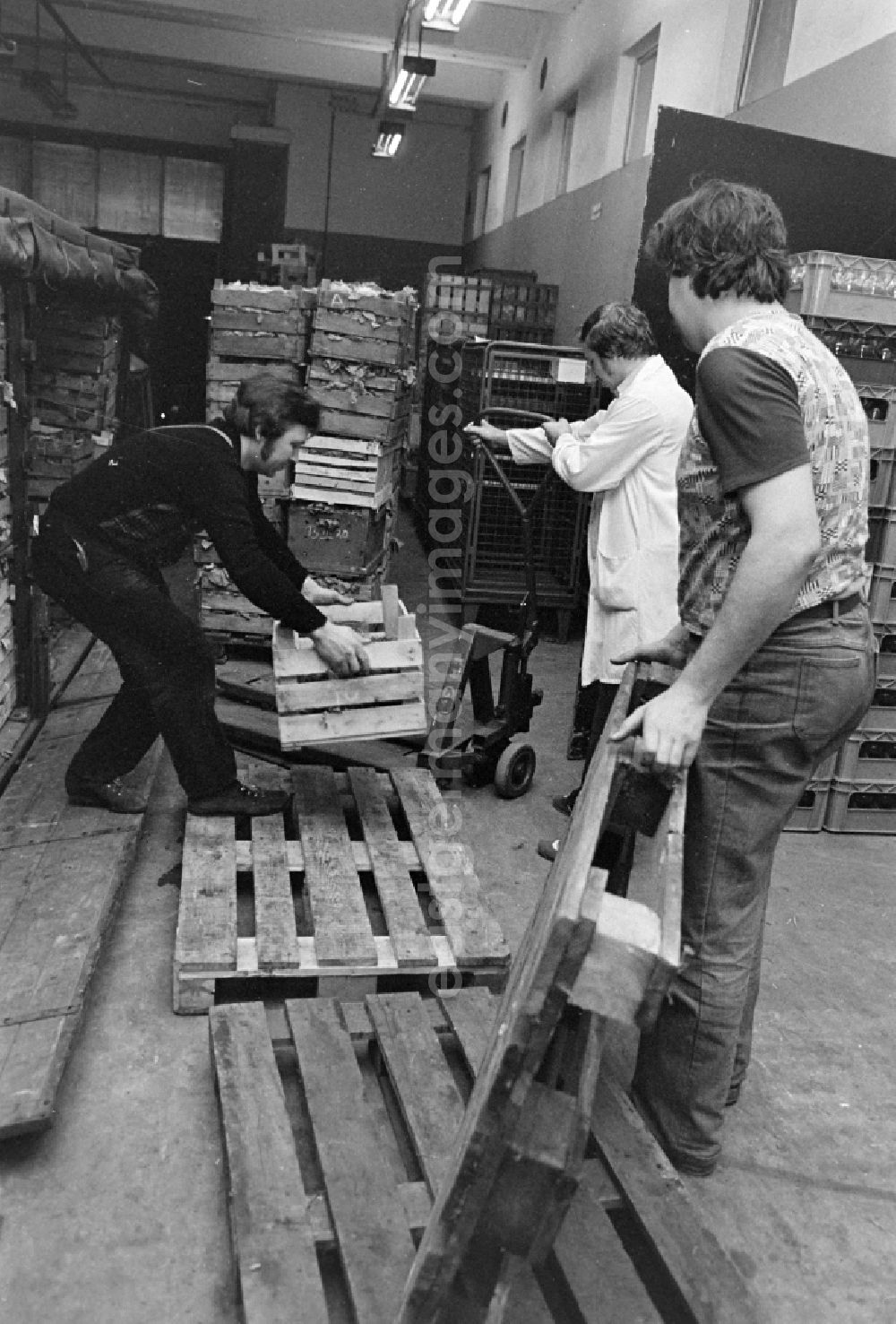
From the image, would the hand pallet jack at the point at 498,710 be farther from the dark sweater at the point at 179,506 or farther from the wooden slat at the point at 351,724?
the dark sweater at the point at 179,506

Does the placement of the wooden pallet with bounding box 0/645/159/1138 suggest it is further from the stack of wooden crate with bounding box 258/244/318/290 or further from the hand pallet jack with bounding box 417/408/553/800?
the stack of wooden crate with bounding box 258/244/318/290

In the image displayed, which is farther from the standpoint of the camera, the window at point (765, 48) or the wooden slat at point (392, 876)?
the window at point (765, 48)

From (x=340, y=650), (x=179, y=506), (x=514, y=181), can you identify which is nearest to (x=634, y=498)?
(x=340, y=650)

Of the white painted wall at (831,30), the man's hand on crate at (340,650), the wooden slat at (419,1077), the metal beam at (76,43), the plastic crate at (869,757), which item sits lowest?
the wooden slat at (419,1077)

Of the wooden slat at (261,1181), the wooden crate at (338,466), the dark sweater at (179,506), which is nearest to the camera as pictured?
the wooden slat at (261,1181)

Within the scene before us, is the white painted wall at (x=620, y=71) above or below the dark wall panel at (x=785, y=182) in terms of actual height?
above

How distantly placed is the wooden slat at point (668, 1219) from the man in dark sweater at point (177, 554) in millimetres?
1974

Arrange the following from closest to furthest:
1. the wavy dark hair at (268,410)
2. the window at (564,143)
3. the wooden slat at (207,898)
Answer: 1. the wooden slat at (207,898)
2. the wavy dark hair at (268,410)
3. the window at (564,143)

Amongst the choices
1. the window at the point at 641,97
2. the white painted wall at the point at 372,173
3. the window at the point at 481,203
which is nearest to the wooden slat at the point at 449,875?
the window at the point at 641,97

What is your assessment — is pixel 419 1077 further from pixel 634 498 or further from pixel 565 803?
pixel 634 498

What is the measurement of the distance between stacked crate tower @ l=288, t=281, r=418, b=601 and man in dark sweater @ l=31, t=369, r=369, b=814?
296 centimetres

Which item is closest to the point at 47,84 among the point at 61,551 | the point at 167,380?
the point at 167,380

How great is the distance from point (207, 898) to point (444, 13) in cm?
998

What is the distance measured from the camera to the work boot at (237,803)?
14.8ft
